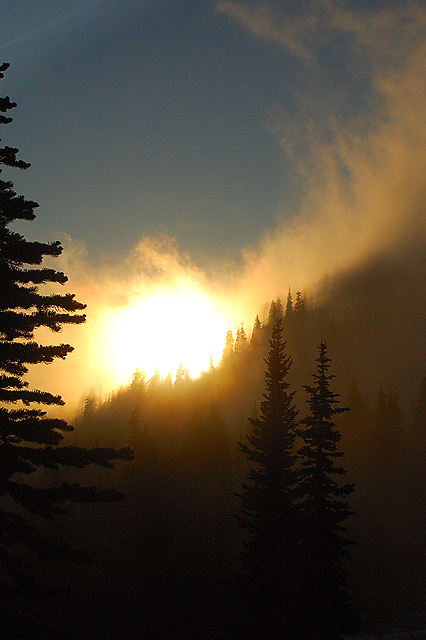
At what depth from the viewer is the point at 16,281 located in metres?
11.9

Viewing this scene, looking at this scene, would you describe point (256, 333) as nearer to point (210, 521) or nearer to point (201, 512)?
point (201, 512)

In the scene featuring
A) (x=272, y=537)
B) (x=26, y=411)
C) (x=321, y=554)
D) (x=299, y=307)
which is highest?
(x=299, y=307)

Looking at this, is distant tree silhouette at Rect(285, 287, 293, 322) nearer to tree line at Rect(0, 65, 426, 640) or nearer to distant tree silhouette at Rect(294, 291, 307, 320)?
distant tree silhouette at Rect(294, 291, 307, 320)

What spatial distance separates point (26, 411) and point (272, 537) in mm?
18255

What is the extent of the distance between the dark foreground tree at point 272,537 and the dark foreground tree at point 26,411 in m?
15.4

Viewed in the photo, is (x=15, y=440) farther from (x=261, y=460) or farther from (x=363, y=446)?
(x=363, y=446)

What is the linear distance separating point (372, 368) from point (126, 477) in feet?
377

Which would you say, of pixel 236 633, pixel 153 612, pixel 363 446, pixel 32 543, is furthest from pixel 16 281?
pixel 363 446

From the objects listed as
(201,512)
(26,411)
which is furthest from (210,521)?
(26,411)

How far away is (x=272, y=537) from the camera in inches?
931

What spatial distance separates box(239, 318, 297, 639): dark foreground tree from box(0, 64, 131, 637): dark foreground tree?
1545 cm

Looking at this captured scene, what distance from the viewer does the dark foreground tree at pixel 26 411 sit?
10.5 meters

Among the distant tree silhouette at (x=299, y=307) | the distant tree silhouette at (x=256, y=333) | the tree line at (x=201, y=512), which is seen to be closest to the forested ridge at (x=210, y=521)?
the tree line at (x=201, y=512)

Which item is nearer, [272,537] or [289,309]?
[272,537]
